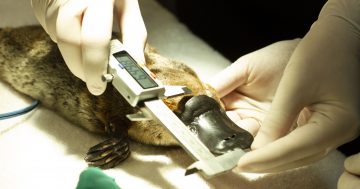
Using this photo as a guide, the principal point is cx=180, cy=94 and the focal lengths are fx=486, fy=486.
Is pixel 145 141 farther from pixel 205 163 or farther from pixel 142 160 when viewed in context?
pixel 205 163

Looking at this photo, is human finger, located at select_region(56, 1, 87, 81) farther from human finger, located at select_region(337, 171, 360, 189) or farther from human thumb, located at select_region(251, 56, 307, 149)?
human finger, located at select_region(337, 171, 360, 189)

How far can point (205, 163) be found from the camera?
965 millimetres

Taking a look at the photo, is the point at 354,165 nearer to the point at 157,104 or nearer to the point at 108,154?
the point at 157,104

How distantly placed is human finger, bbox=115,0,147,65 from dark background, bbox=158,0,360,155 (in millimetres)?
559

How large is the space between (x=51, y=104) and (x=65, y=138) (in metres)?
0.13

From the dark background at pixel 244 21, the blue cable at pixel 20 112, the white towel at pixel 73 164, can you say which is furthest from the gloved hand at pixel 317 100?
the blue cable at pixel 20 112

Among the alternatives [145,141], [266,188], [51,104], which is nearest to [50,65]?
[51,104]

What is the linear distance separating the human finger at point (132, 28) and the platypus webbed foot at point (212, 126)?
0.58 feet

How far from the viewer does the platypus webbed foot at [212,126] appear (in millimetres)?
1105

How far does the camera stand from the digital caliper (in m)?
0.98

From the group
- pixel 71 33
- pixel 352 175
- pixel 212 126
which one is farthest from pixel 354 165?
pixel 71 33

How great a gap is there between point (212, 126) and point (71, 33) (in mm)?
414

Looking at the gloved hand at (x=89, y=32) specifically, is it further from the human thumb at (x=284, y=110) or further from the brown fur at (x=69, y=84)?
the human thumb at (x=284, y=110)

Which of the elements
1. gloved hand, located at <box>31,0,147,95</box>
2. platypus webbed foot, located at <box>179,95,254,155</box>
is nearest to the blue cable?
gloved hand, located at <box>31,0,147,95</box>
